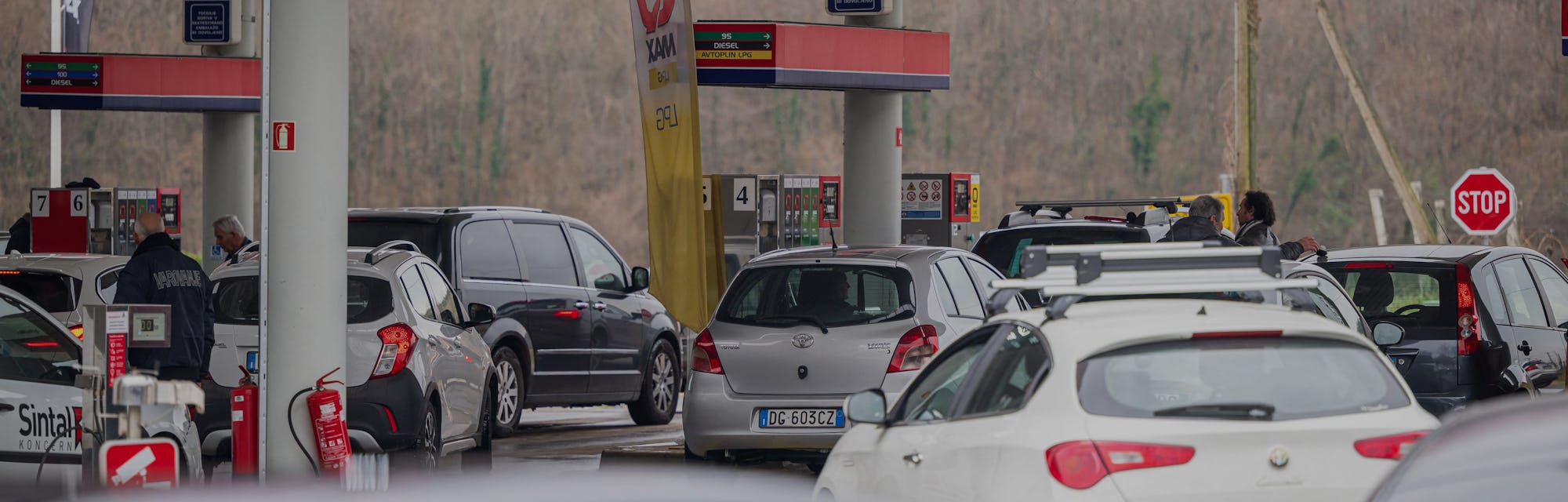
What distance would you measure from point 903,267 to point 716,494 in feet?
25.0

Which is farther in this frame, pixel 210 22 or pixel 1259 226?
pixel 210 22

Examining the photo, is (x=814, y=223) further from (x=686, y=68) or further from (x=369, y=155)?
(x=369, y=155)

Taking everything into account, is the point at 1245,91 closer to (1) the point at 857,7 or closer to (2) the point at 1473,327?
(1) the point at 857,7

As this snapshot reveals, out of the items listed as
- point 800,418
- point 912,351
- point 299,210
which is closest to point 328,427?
point 299,210

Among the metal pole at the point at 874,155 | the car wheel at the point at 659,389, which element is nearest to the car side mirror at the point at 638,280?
the car wheel at the point at 659,389

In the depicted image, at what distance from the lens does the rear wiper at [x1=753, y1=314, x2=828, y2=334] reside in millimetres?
10805

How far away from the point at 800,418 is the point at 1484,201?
14342 mm

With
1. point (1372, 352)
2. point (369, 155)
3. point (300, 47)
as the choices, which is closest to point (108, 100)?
point (300, 47)

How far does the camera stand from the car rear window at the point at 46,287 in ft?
40.0

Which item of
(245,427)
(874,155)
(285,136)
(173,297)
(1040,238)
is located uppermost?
(874,155)

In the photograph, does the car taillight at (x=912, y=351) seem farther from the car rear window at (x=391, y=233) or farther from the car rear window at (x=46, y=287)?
the car rear window at (x=46, y=287)

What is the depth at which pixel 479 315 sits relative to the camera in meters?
12.4

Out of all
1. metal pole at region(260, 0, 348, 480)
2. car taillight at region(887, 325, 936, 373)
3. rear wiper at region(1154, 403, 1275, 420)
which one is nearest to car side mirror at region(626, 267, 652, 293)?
car taillight at region(887, 325, 936, 373)

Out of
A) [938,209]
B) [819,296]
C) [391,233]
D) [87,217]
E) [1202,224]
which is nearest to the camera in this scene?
[819,296]
